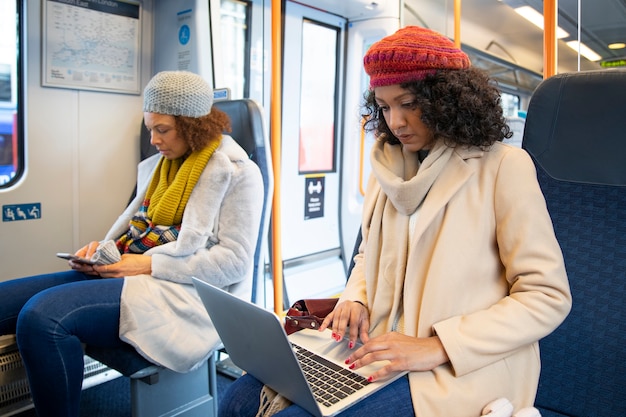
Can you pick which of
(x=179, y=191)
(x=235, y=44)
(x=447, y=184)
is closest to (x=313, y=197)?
(x=235, y=44)

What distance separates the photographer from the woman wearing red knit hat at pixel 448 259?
1276 mm

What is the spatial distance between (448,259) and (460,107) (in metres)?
0.38

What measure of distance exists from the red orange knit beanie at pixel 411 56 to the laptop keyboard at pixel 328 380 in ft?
2.39

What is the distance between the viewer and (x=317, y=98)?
4.54 m

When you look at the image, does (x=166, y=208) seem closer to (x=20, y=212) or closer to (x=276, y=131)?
(x=276, y=131)

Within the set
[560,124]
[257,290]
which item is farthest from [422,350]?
[257,290]

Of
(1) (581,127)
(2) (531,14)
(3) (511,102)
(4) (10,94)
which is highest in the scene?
(2) (531,14)

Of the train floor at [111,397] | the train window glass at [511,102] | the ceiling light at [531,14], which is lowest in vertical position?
the train floor at [111,397]

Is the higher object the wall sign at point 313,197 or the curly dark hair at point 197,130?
the curly dark hair at point 197,130

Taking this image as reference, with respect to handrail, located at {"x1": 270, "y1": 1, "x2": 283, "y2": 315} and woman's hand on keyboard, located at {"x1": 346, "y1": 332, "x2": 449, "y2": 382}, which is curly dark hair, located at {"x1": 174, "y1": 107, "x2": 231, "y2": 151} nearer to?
handrail, located at {"x1": 270, "y1": 1, "x2": 283, "y2": 315}

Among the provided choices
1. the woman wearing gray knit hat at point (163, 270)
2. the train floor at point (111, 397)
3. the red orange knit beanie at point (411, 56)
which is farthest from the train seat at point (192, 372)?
the red orange knit beanie at point (411, 56)

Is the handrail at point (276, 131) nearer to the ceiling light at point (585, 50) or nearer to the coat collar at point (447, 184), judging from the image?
the coat collar at point (447, 184)

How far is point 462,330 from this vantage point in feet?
4.23

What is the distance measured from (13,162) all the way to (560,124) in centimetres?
263
